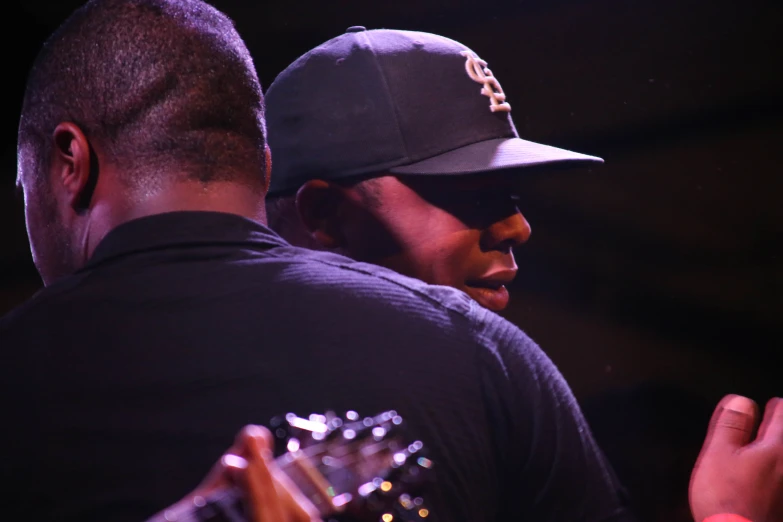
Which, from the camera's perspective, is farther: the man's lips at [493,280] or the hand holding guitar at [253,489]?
the man's lips at [493,280]

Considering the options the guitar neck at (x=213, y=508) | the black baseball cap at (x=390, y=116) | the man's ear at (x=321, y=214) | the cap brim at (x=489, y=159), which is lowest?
the guitar neck at (x=213, y=508)

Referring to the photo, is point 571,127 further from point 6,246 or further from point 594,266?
point 6,246

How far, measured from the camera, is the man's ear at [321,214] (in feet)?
5.52

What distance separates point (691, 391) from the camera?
2818 millimetres

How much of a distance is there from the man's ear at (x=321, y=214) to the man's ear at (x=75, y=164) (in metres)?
0.45

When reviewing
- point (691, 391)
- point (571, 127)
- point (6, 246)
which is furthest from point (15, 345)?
point (691, 391)

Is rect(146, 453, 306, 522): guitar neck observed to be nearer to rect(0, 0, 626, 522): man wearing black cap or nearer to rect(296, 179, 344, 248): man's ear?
rect(0, 0, 626, 522): man wearing black cap

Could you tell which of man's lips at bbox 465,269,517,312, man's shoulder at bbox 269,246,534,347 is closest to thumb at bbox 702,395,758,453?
man's shoulder at bbox 269,246,534,347

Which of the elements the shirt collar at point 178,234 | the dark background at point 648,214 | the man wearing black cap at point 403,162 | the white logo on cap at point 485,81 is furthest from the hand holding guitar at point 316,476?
the dark background at point 648,214

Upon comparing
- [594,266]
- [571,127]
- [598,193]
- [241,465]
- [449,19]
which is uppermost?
[449,19]

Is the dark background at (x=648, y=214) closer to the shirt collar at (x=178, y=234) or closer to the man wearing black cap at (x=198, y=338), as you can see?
the man wearing black cap at (x=198, y=338)

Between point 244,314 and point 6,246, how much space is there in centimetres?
183

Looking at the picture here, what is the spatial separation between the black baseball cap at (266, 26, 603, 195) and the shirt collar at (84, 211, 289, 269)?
0.48 metres

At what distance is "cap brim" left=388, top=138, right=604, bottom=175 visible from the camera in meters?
1.63
